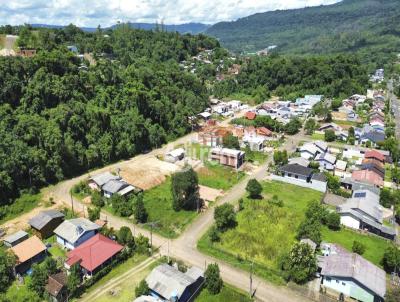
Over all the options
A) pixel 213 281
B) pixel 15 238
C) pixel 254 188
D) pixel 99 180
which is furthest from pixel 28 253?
pixel 254 188

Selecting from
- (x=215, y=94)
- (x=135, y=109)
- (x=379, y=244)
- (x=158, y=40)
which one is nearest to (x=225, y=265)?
(x=379, y=244)

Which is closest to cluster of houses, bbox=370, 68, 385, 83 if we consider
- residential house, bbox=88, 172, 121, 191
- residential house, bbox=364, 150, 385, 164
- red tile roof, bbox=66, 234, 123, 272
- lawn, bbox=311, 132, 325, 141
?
lawn, bbox=311, 132, 325, 141

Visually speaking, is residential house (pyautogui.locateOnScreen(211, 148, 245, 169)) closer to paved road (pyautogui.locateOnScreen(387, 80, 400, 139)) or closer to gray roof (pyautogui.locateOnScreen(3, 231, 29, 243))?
gray roof (pyautogui.locateOnScreen(3, 231, 29, 243))

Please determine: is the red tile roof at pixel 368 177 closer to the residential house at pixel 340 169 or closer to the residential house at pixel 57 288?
the residential house at pixel 340 169

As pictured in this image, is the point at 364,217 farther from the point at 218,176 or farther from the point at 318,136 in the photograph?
the point at 318,136

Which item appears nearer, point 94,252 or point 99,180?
point 94,252
